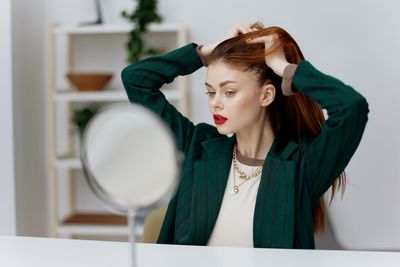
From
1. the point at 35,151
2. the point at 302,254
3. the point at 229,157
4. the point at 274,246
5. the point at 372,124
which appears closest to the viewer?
the point at 302,254

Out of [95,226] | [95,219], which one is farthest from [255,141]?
[95,219]

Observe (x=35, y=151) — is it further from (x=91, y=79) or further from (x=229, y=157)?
(x=229, y=157)

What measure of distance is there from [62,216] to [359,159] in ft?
5.13

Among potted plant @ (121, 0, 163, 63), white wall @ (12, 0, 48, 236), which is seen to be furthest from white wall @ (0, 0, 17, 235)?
potted plant @ (121, 0, 163, 63)

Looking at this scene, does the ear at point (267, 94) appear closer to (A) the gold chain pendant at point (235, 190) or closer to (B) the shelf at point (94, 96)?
(A) the gold chain pendant at point (235, 190)

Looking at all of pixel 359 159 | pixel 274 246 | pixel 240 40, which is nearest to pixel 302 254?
pixel 274 246

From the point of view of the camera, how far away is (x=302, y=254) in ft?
2.99

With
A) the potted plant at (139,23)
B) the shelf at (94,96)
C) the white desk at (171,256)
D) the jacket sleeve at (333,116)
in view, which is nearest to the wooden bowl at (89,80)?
the shelf at (94,96)

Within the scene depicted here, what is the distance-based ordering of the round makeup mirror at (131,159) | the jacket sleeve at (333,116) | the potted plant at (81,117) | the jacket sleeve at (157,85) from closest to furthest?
the round makeup mirror at (131,159) < the jacket sleeve at (333,116) < the jacket sleeve at (157,85) < the potted plant at (81,117)

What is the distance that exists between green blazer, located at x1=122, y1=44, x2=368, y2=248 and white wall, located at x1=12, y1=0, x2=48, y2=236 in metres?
1.71

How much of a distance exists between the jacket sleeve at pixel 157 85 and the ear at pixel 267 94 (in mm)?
172

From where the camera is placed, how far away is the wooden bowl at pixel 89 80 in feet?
9.10

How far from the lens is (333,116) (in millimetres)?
1148

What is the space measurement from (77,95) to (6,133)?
39 cm
